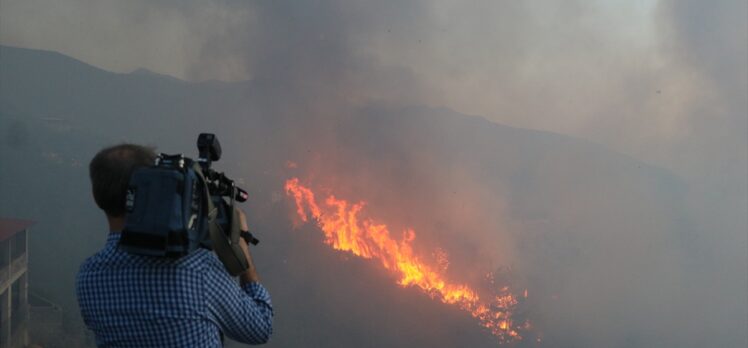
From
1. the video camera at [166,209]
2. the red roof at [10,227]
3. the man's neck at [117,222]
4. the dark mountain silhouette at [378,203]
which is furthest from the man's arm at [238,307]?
the dark mountain silhouette at [378,203]

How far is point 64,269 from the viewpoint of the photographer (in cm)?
2420

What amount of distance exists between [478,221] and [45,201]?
26.3 metres

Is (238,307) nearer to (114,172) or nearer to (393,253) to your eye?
(114,172)

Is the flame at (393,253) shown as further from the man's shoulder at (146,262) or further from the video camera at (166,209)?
the video camera at (166,209)

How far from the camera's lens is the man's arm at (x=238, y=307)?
1.98 meters

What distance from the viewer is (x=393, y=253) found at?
26.9 meters

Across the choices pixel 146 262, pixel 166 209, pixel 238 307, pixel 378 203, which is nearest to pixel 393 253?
pixel 378 203

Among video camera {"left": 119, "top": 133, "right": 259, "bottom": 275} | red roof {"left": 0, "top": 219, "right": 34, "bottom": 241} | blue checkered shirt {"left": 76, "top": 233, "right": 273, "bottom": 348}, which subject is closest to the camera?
video camera {"left": 119, "top": 133, "right": 259, "bottom": 275}

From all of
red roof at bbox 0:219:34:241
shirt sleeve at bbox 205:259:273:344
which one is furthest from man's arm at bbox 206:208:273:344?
red roof at bbox 0:219:34:241

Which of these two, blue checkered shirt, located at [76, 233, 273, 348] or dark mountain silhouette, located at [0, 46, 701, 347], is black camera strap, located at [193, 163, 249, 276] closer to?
Answer: blue checkered shirt, located at [76, 233, 273, 348]

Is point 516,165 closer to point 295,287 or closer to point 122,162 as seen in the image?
point 295,287

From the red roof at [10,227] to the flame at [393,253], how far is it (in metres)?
14.4

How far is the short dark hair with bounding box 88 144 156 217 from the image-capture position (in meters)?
1.95

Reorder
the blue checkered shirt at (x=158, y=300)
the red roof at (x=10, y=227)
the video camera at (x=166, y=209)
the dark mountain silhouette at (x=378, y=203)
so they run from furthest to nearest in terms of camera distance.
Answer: the dark mountain silhouette at (x=378, y=203) < the red roof at (x=10, y=227) < the blue checkered shirt at (x=158, y=300) < the video camera at (x=166, y=209)
